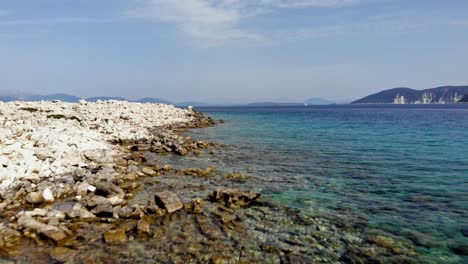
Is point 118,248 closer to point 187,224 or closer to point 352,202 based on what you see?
point 187,224

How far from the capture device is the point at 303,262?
798 cm

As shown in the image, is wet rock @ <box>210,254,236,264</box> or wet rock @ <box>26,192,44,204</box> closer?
wet rock @ <box>210,254,236,264</box>

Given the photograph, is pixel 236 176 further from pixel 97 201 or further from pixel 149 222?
pixel 97 201

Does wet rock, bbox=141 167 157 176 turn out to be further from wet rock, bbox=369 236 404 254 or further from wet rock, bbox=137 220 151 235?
wet rock, bbox=369 236 404 254

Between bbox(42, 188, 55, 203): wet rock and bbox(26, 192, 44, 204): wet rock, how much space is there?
126 millimetres

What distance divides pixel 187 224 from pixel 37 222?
472cm

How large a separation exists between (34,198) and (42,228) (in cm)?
333

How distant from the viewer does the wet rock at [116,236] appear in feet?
29.7

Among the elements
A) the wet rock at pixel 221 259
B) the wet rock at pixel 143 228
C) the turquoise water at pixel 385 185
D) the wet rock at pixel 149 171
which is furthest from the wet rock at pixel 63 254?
the wet rock at pixel 149 171

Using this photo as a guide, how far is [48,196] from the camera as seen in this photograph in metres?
12.3

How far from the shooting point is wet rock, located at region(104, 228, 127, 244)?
9.05 metres

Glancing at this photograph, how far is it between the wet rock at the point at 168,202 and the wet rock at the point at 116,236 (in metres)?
2.04

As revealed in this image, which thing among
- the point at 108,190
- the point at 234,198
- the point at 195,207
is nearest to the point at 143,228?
the point at 195,207

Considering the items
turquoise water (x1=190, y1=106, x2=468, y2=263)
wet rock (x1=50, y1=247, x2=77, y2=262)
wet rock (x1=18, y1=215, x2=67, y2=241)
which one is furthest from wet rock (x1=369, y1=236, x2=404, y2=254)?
wet rock (x1=18, y1=215, x2=67, y2=241)
